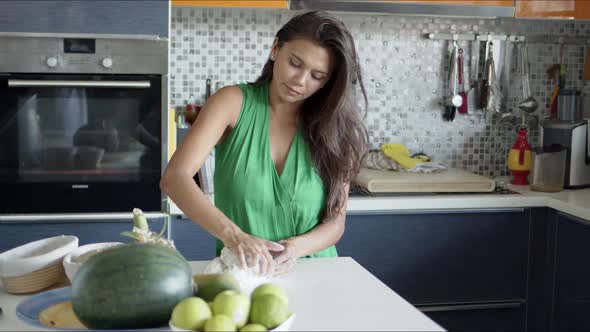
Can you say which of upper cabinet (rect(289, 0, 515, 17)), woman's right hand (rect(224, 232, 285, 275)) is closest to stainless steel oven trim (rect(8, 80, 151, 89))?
upper cabinet (rect(289, 0, 515, 17))

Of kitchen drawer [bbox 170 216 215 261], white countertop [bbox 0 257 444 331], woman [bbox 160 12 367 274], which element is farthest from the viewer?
kitchen drawer [bbox 170 216 215 261]

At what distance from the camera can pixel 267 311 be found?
118 centimetres

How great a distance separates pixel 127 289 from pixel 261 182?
0.76 meters

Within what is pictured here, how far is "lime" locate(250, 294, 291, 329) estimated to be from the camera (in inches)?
46.6

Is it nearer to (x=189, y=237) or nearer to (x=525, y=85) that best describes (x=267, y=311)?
(x=189, y=237)

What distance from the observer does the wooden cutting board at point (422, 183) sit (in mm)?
3068

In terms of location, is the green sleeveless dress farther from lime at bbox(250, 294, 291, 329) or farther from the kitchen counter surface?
the kitchen counter surface

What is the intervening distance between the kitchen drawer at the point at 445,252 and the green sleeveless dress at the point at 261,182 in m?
1.05

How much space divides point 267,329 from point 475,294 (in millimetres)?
2067

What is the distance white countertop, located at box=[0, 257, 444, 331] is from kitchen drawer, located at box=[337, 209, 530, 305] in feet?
3.97

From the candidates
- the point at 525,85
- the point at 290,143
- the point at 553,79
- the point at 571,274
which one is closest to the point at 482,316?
the point at 571,274

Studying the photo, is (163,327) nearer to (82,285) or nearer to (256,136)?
(82,285)

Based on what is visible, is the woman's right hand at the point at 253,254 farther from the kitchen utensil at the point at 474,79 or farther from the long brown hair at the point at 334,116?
the kitchen utensil at the point at 474,79

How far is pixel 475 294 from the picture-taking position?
3.09 meters
